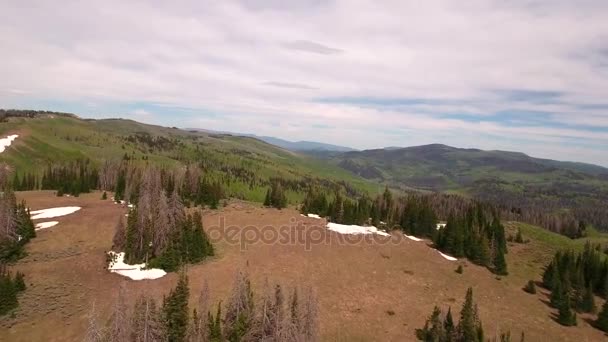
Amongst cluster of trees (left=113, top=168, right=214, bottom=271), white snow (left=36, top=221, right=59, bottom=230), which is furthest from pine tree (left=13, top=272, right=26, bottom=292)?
white snow (left=36, top=221, right=59, bottom=230)

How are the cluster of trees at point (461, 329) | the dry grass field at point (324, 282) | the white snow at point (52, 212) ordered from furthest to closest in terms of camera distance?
the white snow at point (52, 212) < the dry grass field at point (324, 282) < the cluster of trees at point (461, 329)

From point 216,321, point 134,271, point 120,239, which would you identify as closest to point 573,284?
point 216,321

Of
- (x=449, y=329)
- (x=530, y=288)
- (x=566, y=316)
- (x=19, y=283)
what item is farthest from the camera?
(x=530, y=288)

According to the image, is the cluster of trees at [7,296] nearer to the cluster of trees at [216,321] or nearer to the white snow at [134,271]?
the white snow at [134,271]

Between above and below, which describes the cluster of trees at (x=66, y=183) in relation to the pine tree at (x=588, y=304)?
above

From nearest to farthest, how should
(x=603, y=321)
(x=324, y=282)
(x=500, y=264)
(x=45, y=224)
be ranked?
1. (x=603, y=321)
2. (x=324, y=282)
3. (x=500, y=264)
4. (x=45, y=224)

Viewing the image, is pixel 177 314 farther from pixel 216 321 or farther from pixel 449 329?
pixel 449 329

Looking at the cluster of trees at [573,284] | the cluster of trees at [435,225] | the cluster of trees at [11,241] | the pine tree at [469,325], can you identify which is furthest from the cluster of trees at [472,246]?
the cluster of trees at [11,241]
